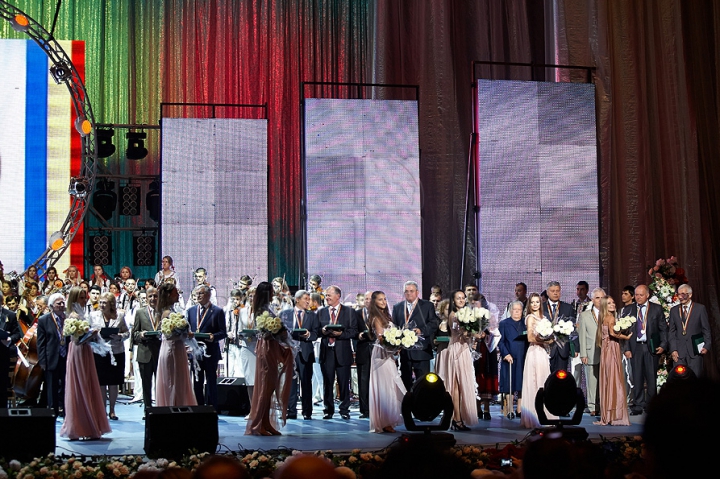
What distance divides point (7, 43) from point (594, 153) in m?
10.3

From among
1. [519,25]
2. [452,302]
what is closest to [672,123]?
[519,25]

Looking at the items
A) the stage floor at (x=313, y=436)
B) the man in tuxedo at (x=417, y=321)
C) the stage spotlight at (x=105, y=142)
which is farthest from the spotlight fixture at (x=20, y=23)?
the man in tuxedo at (x=417, y=321)

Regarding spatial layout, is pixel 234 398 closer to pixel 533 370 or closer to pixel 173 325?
pixel 173 325

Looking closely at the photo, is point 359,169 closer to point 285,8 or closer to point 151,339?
point 151,339

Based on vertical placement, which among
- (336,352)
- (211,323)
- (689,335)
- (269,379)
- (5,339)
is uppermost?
(211,323)

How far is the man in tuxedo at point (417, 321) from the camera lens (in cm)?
1016

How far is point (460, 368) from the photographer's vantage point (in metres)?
9.80

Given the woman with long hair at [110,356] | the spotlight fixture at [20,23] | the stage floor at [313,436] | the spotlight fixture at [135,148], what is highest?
the spotlight fixture at [20,23]

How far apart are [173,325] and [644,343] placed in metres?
5.68

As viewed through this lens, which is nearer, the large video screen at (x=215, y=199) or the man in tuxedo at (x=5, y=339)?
the man in tuxedo at (x=5, y=339)

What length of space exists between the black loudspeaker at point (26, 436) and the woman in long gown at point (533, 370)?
518cm

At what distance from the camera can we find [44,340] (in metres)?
9.47

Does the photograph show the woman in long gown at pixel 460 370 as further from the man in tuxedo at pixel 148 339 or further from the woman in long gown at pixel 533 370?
the man in tuxedo at pixel 148 339

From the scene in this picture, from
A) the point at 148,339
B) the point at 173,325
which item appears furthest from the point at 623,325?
the point at 148,339
